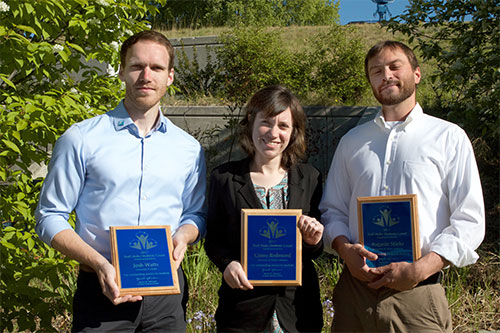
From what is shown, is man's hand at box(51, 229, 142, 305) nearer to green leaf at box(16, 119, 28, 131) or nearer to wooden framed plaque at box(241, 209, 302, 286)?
wooden framed plaque at box(241, 209, 302, 286)

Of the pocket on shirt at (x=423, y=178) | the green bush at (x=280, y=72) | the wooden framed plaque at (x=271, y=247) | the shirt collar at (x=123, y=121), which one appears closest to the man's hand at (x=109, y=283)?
the wooden framed plaque at (x=271, y=247)

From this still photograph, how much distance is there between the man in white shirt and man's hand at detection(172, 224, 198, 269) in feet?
2.42

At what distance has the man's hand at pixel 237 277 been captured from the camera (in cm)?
245

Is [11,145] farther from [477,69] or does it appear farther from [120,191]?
[477,69]

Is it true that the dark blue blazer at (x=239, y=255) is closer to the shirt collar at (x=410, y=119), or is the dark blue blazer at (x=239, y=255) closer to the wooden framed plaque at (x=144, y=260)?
the wooden framed plaque at (x=144, y=260)

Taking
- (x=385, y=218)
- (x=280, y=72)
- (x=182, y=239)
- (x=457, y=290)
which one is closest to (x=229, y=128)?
(x=280, y=72)

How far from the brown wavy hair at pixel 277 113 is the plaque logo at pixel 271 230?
0.40 m

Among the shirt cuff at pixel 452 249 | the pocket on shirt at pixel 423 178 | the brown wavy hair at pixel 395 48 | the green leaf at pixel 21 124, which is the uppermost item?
the brown wavy hair at pixel 395 48

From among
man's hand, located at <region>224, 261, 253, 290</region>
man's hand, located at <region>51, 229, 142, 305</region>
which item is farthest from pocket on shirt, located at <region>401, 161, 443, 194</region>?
man's hand, located at <region>51, 229, 142, 305</region>

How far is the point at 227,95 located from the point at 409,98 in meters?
8.22

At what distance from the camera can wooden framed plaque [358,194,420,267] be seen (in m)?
2.42

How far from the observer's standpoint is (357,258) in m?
2.53

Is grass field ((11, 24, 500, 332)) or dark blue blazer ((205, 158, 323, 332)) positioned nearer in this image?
dark blue blazer ((205, 158, 323, 332))

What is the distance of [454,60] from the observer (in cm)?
620
